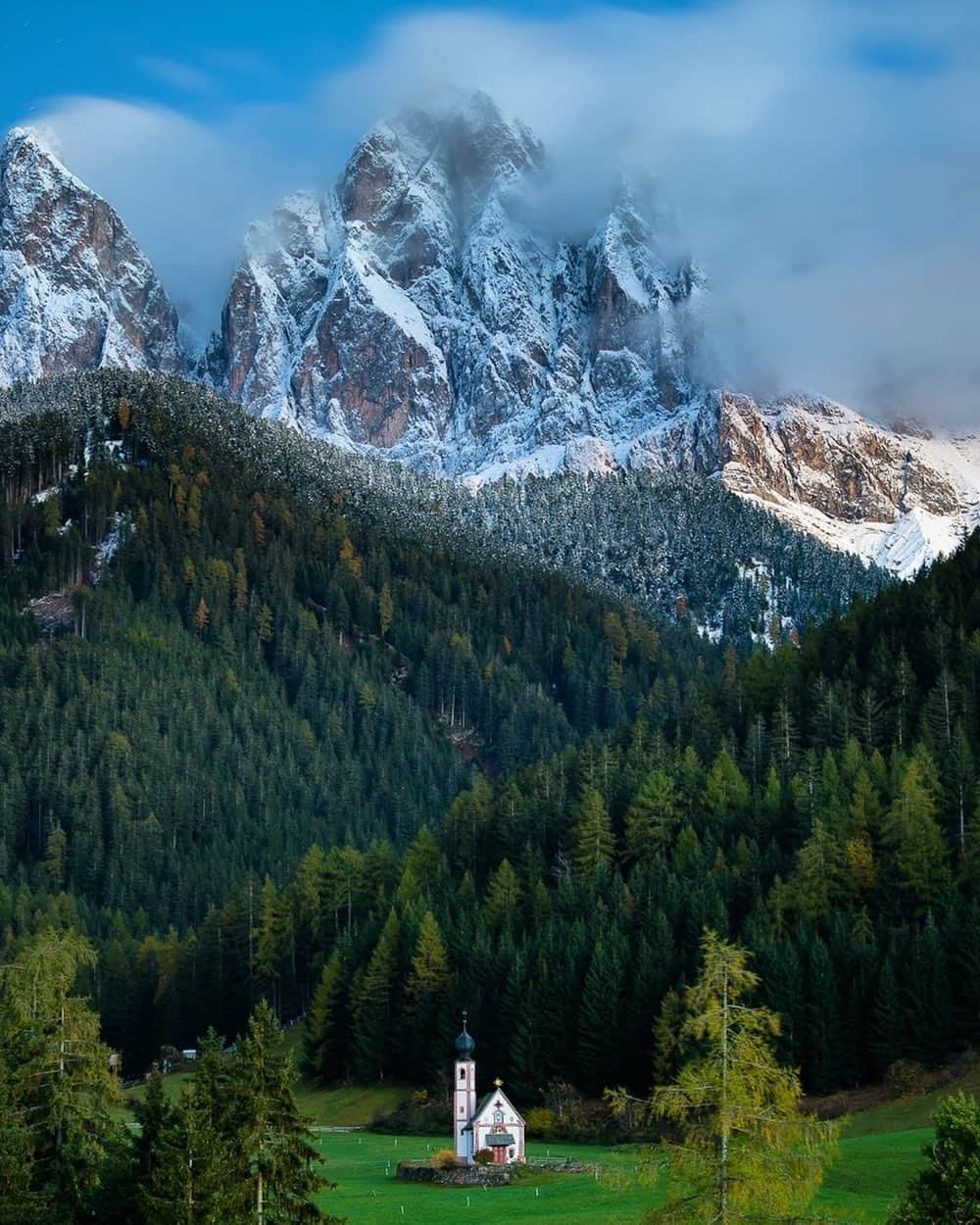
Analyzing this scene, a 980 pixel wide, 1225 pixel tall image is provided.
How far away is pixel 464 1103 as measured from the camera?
8244 centimetres

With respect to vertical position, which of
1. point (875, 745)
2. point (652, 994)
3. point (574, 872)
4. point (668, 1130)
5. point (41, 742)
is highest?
point (41, 742)

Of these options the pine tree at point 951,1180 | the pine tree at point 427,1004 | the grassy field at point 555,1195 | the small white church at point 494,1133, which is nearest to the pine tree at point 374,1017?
the pine tree at point 427,1004

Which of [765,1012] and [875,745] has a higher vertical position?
[875,745]

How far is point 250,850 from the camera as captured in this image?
7042 inches

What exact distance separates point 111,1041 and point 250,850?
53283mm

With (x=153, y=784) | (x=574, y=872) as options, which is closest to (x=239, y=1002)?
(x=574, y=872)

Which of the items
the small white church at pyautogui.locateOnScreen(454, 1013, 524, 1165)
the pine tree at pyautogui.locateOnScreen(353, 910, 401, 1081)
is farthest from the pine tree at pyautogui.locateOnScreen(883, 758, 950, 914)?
the pine tree at pyautogui.locateOnScreen(353, 910, 401, 1081)

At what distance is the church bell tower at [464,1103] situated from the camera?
78.1 m

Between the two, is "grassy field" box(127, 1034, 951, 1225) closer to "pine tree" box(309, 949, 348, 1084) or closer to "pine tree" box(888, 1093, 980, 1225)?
"pine tree" box(888, 1093, 980, 1225)

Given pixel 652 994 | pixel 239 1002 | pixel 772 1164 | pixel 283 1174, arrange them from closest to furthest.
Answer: pixel 772 1164, pixel 283 1174, pixel 652 994, pixel 239 1002

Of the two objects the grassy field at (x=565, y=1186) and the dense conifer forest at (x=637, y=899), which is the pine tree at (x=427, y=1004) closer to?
the dense conifer forest at (x=637, y=899)

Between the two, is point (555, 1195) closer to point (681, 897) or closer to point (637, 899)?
point (681, 897)

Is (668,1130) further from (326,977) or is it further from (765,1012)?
(765,1012)

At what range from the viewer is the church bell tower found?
256 ft
